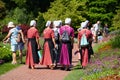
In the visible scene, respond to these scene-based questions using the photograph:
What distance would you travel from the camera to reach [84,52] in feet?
62.2

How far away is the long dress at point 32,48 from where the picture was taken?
19.2 metres

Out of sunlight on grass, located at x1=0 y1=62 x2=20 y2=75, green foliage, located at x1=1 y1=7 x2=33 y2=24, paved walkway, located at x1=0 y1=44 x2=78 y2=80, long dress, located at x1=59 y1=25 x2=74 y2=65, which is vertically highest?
green foliage, located at x1=1 y1=7 x2=33 y2=24

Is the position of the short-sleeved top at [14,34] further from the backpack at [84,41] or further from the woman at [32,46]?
the backpack at [84,41]

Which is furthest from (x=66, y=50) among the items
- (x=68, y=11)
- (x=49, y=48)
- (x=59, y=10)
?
(x=59, y=10)

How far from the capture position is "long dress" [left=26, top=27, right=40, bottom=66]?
63.2ft

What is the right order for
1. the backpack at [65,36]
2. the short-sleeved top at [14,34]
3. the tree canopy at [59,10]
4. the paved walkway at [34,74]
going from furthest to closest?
the tree canopy at [59,10], the short-sleeved top at [14,34], the backpack at [65,36], the paved walkway at [34,74]

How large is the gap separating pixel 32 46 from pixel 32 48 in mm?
78

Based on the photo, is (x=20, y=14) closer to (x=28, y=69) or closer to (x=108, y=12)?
(x=108, y=12)

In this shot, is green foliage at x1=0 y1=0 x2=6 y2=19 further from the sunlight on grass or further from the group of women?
the group of women

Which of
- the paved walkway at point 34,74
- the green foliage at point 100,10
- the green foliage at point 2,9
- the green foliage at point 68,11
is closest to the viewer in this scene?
the paved walkway at point 34,74

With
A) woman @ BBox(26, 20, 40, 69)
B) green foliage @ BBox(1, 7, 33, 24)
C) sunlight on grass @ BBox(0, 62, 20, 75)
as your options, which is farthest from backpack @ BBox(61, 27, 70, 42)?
green foliage @ BBox(1, 7, 33, 24)

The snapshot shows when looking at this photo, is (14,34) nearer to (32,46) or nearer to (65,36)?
(32,46)

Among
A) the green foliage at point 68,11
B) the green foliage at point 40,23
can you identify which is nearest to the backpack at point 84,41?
the green foliage at point 68,11

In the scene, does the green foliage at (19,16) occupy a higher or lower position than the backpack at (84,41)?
higher
